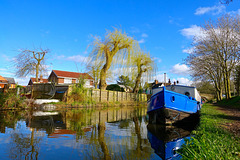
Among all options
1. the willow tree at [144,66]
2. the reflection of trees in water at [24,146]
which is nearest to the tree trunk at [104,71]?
the willow tree at [144,66]

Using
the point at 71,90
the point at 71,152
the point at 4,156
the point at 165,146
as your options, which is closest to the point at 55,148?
the point at 71,152

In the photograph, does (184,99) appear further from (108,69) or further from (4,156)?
(108,69)

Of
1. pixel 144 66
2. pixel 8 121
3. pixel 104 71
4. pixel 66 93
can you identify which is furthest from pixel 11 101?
pixel 144 66

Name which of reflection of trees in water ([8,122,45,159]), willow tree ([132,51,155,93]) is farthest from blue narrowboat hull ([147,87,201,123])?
willow tree ([132,51,155,93])

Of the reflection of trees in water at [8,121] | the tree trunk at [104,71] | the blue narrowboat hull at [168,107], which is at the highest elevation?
the tree trunk at [104,71]

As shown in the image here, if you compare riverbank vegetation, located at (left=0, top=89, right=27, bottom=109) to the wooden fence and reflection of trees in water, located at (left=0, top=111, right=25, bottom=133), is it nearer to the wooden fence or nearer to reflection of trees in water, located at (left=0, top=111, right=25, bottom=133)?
the wooden fence

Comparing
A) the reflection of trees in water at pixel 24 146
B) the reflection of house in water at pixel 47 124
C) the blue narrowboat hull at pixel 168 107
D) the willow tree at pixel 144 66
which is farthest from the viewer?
the willow tree at pixel 144 66

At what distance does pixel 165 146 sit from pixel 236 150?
6.20 ft

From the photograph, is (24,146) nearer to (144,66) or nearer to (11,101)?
(11,101)

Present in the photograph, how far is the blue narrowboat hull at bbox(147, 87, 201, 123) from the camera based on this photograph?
8.84 metres

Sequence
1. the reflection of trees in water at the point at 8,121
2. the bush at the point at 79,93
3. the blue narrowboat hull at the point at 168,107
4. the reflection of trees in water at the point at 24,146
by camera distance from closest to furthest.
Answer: the reflection of trees in water at the point at 24,146, the reflection of trees in water at the point at 8,121, the blue narrowboat hull at the point at 168,107, the bush at the point at 79,93

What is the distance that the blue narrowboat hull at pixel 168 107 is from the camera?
884cm

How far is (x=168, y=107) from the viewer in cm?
883

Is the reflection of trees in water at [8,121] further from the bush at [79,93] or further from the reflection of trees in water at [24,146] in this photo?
the bush at [79,93]
